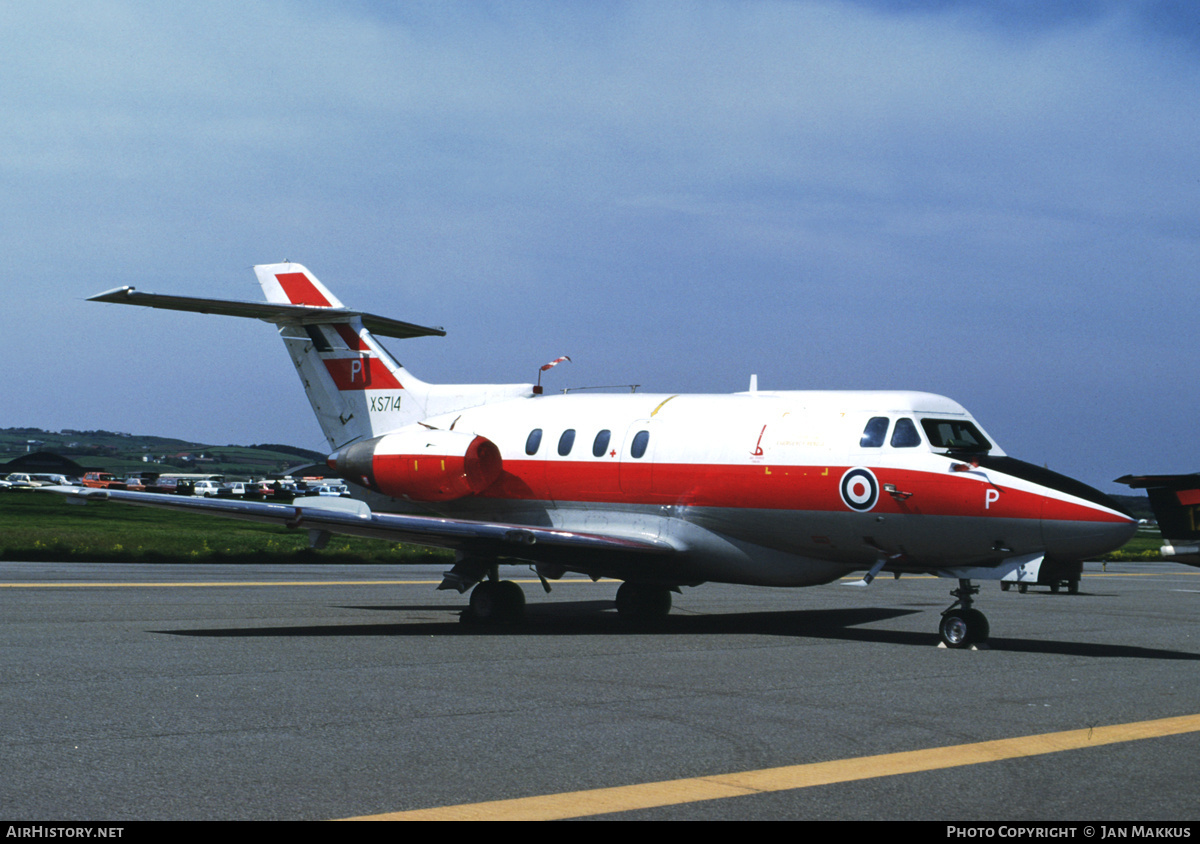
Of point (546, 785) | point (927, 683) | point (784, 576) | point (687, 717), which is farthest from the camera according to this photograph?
point (784, 576)

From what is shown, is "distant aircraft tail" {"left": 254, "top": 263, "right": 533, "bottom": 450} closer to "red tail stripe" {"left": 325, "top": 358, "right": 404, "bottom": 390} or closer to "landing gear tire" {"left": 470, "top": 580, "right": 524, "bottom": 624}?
"red tail stripe" {"left": 325, "top": 358, "right": 404, "bottom": 390}

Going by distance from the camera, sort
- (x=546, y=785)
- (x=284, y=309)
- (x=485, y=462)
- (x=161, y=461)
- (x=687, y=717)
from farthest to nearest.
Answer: (x=161, y=461) → (x=284, y=309) → (x=485, y=462) → (x=687, y=717) → (x=546, y=785)

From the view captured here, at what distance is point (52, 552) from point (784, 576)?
21.6 m

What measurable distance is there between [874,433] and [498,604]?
5814 millimetres

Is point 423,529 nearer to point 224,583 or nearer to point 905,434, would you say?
point 905,434

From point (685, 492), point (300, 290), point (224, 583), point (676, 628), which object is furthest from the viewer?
point (224, 583)

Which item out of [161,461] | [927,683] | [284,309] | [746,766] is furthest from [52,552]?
[161,461]

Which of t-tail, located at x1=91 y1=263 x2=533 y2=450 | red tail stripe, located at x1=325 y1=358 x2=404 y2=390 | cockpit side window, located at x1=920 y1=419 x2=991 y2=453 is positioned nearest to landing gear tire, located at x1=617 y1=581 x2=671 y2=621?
t-tail, located at x1=91 y1=263 x2=533 y2=450

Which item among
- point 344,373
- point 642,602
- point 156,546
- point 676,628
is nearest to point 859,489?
point 676,628

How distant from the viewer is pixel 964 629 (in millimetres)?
15086

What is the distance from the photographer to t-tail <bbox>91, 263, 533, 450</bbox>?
21109 millimetres

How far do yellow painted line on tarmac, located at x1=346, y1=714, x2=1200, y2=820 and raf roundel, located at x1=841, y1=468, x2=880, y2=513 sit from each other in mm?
6167
